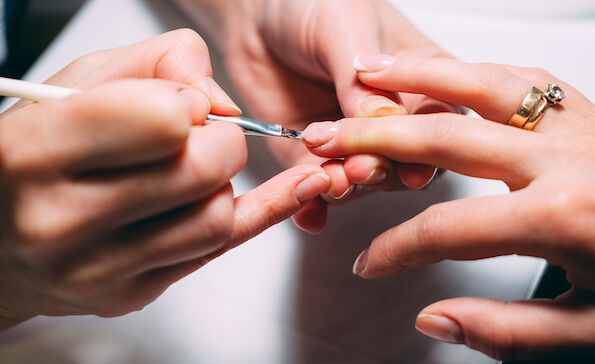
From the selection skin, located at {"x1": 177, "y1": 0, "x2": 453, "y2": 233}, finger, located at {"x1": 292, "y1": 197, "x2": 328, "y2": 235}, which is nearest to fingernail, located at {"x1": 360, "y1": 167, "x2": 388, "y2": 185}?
skin, located at {"x1": 177, "y1": 0, "x2": 453, "y2": 233}

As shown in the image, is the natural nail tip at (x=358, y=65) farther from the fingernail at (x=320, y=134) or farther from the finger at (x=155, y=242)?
the finger at (x=155, y=242)

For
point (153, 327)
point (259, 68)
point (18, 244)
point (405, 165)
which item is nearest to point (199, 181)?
Answer: point (18, 244)

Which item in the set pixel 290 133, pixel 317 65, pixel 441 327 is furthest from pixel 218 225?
pixel 317 65

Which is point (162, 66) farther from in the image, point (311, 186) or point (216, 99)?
point (311, 186)

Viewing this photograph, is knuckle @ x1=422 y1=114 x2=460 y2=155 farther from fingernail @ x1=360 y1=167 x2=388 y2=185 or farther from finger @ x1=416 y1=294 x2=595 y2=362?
finger @ x1=416 y1=294 x2=595 y2=362

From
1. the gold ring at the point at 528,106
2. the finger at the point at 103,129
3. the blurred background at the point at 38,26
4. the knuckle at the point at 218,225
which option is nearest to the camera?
the finger at the point at 103,129

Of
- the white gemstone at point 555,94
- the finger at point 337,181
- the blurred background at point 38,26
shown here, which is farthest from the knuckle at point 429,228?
the blurred background at point 38,26
